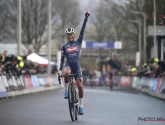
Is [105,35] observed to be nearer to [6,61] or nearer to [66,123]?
[6,61]

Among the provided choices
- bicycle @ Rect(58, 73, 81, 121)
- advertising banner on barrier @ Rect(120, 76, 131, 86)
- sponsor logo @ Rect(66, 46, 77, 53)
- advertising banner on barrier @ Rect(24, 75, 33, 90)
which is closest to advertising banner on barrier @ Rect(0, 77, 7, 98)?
advertising banner on barrier @ Rect(24, 75, 33, 90)

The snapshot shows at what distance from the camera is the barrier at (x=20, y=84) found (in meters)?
24.8

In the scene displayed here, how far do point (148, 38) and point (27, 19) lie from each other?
13367 mm

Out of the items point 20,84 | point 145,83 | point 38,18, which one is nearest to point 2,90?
point 20,84

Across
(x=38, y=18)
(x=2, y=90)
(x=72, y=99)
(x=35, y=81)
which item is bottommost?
(x=35, y=81)

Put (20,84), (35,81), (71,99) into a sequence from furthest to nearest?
(35,81)
(20,84)
(71,99)

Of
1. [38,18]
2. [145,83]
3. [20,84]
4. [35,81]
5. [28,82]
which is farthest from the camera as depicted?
[38,18]

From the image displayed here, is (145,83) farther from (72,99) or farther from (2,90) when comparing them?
(72,99)

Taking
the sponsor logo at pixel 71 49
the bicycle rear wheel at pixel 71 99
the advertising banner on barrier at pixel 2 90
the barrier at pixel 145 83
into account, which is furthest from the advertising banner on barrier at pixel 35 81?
the bicycle rear wheel at pixel 71 99

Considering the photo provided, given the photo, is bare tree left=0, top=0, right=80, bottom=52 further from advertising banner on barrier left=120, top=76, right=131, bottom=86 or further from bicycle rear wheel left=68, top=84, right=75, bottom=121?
bicycle rear wheel left=68, top=84, right=75, bottom=121

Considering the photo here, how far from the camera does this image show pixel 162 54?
1752 inches

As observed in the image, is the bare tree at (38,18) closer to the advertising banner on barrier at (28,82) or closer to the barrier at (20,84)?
the barrier at (20,84)

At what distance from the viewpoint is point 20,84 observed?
28594 mm

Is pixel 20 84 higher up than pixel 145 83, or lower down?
higher up
